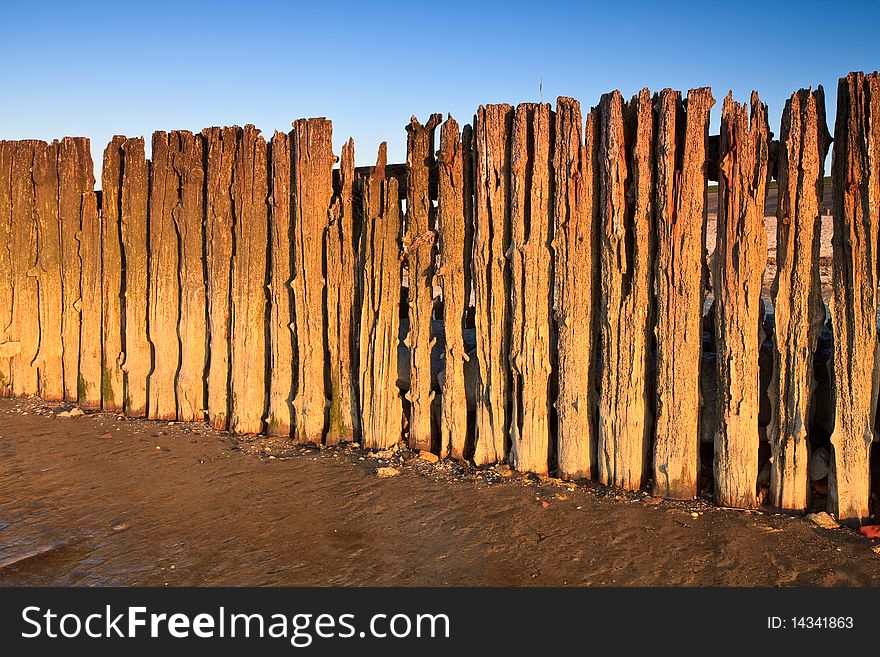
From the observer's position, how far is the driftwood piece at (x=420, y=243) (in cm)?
552

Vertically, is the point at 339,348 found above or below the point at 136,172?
below

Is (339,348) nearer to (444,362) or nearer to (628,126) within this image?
(444,362)

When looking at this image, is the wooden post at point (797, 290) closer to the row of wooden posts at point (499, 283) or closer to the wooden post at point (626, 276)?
the row of wooden posts at point (499, 283)

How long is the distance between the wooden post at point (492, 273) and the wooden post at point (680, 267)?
3.26 ft

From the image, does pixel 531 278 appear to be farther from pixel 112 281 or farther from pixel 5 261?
pixel 5 261

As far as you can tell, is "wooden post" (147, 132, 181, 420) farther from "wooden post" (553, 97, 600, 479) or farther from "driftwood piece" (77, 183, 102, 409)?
"wooden post" (553, 97, 600, 479)

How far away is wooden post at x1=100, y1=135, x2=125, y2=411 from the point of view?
6797mm

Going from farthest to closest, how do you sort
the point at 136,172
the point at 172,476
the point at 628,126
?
the point at 136,172 → the point at 172,476 → the point at 628,126

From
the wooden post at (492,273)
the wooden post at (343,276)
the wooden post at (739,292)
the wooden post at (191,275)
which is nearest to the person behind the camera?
the wooden post at (739,292)

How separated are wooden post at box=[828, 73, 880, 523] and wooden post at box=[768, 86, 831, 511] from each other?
105mm

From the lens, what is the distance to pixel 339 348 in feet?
19.3

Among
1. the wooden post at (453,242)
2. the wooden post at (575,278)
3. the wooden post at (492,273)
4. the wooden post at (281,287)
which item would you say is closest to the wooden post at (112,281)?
the wooden post at (281,287)
